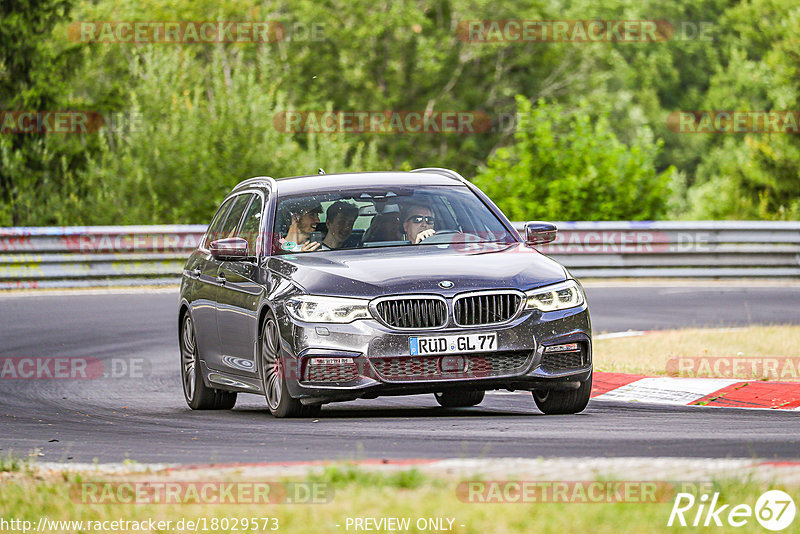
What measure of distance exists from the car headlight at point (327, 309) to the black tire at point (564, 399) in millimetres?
1552

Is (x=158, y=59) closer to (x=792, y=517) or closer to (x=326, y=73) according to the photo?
(x=326, y=73)

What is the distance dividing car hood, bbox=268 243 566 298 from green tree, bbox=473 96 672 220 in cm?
1965

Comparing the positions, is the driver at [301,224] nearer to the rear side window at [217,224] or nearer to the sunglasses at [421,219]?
the sunglasses at [421,219]

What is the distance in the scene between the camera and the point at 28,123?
34.7 m

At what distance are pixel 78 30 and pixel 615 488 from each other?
3508 cm

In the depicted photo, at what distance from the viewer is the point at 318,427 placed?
9.38m

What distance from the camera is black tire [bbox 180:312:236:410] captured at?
11773 millimetres

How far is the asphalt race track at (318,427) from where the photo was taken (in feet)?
26.2

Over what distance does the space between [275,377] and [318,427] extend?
0.71 metres

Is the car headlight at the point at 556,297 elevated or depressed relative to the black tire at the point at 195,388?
elevated
